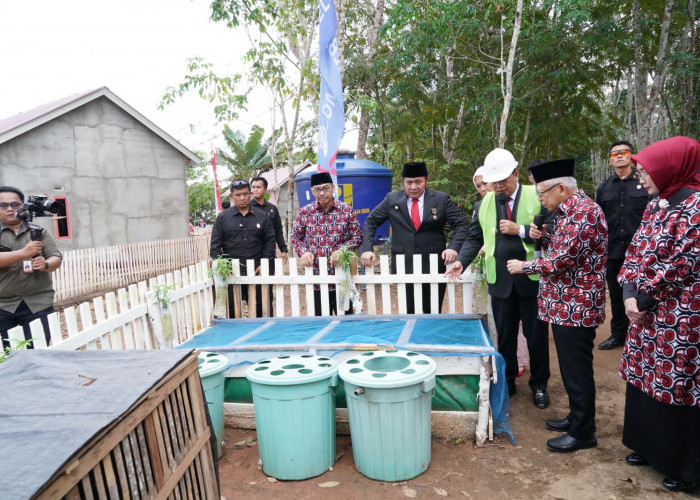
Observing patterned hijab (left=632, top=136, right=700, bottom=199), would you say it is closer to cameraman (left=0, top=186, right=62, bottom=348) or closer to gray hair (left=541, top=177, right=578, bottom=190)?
gray hair (left=541, top=177, right=578, bottom=190)

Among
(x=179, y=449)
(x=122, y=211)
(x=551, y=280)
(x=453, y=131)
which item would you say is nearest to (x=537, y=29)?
(x=453, y=131)

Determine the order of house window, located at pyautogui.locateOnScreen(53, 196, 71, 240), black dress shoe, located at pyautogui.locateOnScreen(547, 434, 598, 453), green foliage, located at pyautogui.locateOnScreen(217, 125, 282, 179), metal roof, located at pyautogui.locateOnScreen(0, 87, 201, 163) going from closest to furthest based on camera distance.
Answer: black dress shoe, located at pyautogui.locateOnScreen(547, 434, 598, 453)
metal roof, located at pyautogui.locateOnScreen(0, 87, 201, 163)
house window, located at pyautogui.locateOnScreen(53, 196, 71, 240)
green foliage, located at pyautogui.locateOnScreen(217, 125, 282, 179)

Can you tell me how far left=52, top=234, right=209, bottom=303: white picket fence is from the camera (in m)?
10.2

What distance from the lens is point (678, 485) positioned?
2760 millimetres

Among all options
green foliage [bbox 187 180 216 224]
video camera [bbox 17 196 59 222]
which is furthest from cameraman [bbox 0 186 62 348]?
green foliage [bbox 187 180 216 224]

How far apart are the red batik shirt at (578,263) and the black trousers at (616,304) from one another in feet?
8.00

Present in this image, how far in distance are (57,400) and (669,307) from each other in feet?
9.58

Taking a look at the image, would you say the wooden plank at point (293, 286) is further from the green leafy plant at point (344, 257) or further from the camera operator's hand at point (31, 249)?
the camera operator's hand at point (31, 249)

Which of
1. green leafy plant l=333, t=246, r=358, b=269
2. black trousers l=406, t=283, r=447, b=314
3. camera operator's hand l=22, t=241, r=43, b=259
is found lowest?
black trousers l=406, t=283, r=447, b=314

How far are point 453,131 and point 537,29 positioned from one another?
533cm

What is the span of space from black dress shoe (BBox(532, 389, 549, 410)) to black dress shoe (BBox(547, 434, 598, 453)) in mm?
674

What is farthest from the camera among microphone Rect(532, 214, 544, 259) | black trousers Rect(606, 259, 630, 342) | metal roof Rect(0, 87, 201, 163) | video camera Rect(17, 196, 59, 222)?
metal roof Rect(0, 87, 201, 163)

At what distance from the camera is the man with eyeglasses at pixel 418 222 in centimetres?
474

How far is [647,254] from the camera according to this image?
8.64ft
